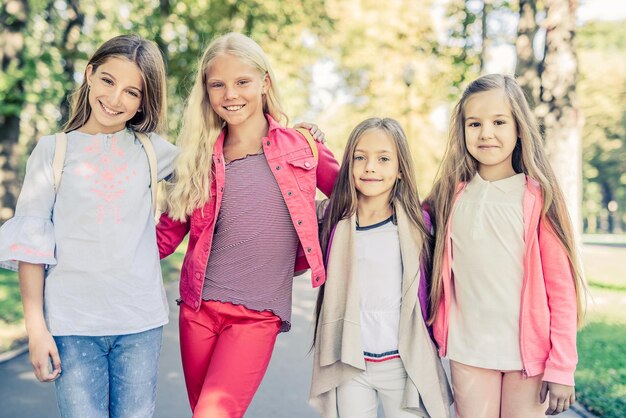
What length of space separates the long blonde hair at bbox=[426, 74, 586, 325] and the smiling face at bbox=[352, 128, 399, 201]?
258mm

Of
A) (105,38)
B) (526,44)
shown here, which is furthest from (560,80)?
(105,38)

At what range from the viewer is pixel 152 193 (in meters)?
2.70

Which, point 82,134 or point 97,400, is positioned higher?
point 82,134

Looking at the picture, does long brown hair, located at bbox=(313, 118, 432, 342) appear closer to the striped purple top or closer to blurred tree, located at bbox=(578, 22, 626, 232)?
the striped purple top

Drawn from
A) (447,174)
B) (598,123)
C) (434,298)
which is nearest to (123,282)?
(434,298)

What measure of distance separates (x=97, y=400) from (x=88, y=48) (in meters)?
14.0

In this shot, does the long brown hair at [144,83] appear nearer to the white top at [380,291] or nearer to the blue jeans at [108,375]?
the blue jeans at [108,375]

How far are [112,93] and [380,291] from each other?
1477mm

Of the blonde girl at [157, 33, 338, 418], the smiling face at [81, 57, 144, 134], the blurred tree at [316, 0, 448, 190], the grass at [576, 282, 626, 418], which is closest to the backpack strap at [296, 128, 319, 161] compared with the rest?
the blonde girl at [157, 33, 338, 418]

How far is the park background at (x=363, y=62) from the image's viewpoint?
28.6 ft

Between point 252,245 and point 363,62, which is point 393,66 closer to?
point 363,62

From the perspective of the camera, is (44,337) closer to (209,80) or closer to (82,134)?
(82,134)

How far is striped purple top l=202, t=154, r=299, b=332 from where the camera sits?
9.23ft

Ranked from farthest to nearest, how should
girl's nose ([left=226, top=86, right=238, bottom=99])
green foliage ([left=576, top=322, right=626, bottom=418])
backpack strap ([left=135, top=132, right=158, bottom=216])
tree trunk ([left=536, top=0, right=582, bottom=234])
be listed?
tree trunk ([left=536, top=0, right=582, bottom=234]) < green foliage ([left=576, top=322, right=626, bottom=418]) < girl's nose ([left=226, top=86, right=238, bottom=99]) < backpack strap ([left=135, top=132, right=158, bottom=216])
